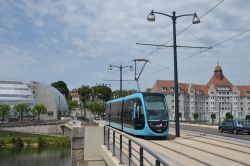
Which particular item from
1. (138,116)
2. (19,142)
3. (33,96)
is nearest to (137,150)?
(138,116)

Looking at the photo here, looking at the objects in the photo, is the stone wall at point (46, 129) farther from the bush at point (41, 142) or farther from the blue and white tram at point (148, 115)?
the blue and white tram at point (148, 115)

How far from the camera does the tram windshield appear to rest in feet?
79.8

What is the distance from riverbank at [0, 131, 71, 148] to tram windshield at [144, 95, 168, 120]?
6246 cm

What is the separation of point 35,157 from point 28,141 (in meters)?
20.2

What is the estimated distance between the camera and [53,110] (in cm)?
16425

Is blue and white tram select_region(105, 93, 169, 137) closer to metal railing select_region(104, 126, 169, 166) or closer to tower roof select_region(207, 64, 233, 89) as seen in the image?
metal railing select_region(104, 126, 169, 166)

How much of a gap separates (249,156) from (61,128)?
88657 millimetres

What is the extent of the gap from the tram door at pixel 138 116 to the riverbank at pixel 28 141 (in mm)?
61442

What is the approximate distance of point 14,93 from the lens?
153 meters

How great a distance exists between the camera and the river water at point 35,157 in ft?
198

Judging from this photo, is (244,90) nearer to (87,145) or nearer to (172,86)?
(172,86)

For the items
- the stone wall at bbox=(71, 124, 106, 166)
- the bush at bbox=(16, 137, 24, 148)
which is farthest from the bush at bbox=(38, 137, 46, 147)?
the stone wall at bbox=(71, 124, 106, 166)

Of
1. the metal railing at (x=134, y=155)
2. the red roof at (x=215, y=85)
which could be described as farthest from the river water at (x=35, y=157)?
the red roof at (x=215, y=85)

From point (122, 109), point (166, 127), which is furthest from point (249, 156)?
point (122, 109)
